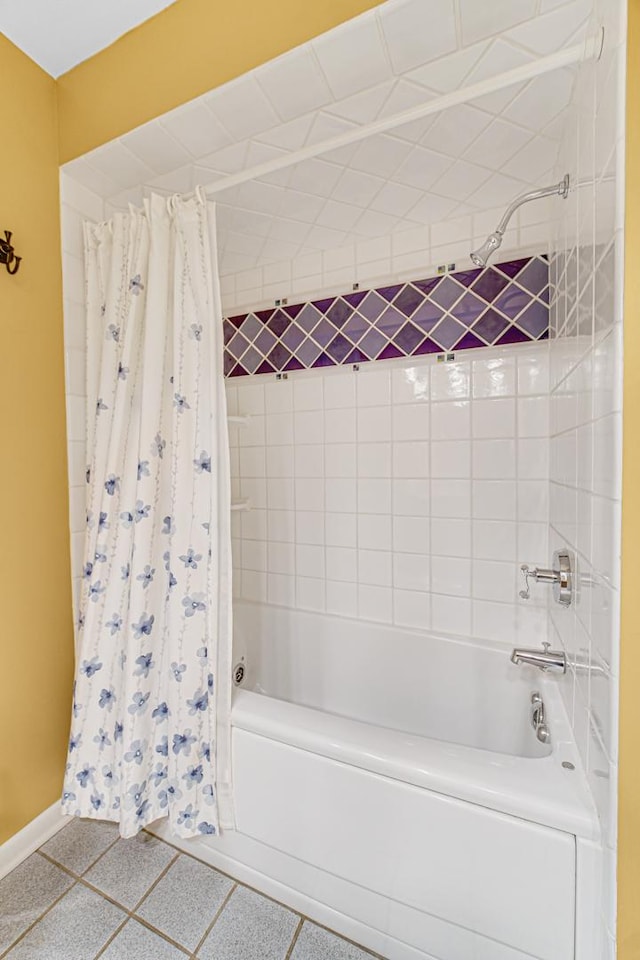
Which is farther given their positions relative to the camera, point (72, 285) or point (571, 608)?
point (72, 285)

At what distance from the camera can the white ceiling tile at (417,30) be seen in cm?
83

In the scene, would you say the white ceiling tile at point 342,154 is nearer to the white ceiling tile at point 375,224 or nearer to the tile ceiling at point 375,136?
the tile ceiling at point 375,136

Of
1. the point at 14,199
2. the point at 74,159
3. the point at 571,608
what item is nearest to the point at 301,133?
the point at 74,159

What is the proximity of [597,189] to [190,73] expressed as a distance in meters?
1.06

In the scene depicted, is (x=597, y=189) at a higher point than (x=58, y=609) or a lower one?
higher

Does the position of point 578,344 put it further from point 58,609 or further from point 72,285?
point 58,609

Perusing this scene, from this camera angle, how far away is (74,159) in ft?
4.23

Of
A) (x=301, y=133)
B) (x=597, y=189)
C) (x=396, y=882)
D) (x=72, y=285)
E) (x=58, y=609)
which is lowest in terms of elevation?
(x=396, y=882)

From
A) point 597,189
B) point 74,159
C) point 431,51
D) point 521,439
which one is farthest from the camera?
point 521,439

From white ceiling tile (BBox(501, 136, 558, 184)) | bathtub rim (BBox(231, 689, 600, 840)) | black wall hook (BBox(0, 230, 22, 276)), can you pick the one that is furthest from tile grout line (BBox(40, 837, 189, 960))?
white ceiling tile (BBox(501, 136, 558, 184))

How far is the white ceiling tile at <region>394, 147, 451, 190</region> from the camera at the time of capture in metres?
1.21

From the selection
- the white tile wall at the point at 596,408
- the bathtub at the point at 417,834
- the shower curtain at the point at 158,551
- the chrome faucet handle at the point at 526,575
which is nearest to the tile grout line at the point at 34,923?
the shower curtain at the point at 158,551

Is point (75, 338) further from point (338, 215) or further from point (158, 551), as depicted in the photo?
point (338, 215)

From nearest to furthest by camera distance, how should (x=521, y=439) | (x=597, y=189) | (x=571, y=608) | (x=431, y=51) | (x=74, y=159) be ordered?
(x=597, y=189) < (x=431, y=51) < (x=571, y=608) < (x=74, y=159) < (x=521, y=439)
